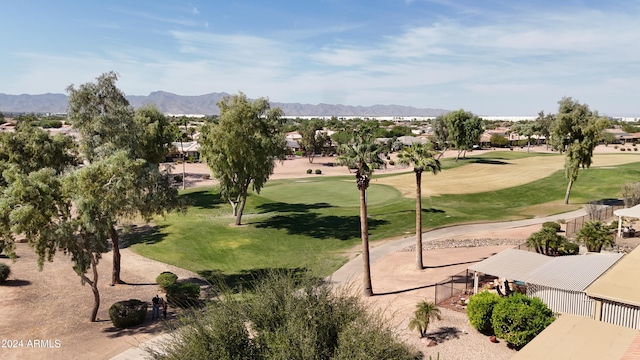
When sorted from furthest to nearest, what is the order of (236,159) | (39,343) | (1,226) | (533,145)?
1. (533,145)
2. (236,159)
3. (39,343)
4. (1,226)

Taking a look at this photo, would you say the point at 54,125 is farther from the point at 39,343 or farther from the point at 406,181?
the point at 39,343

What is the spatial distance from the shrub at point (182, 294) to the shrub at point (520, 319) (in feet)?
58.0

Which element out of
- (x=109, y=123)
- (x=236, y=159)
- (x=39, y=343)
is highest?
(x=109, y=123)

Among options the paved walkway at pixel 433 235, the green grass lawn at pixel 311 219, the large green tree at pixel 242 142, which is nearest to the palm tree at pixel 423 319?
the green grass lawn at pixel 311 219

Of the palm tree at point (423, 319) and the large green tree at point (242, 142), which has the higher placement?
the large green tree at point (242, 142)

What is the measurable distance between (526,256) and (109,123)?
2954 cm

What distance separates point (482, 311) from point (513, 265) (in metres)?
5.50


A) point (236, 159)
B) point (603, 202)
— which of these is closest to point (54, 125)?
point (236, 159)

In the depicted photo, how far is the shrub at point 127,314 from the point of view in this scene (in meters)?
24.5

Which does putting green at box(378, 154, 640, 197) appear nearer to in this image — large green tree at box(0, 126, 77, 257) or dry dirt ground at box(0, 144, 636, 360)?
dry dirt ground at box(0, 144, 636, 360)

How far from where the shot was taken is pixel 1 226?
69.0ft

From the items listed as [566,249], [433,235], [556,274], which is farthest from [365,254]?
Answer: [433,235]

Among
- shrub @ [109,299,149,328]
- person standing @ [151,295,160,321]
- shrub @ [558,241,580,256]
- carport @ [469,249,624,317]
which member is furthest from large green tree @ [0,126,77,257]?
shrub @ [558,241,580,256]

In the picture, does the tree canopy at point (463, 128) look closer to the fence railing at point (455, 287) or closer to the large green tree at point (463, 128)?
the large green tree at point (463, 128)
